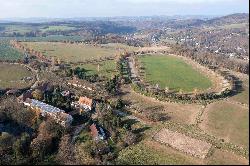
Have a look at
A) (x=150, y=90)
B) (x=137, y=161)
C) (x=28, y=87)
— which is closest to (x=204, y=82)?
(x=150, y=90)

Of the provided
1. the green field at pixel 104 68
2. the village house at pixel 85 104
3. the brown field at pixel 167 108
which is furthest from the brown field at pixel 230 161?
the green field at pixel 104 68

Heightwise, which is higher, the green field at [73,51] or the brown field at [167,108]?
the green field at [73,51]

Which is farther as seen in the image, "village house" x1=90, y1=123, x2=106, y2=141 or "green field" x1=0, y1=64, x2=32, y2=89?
"green field" x1=0, y1=64, x2=32, y2=89

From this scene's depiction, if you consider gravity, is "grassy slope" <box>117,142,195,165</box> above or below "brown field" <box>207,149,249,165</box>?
below

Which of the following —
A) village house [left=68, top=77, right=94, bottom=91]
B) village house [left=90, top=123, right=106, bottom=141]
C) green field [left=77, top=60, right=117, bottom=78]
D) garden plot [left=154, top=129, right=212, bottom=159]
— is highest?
green field [left=77, top=60, right=117, bottom=78]

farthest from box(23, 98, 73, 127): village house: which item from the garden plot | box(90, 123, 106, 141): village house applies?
the garden plot

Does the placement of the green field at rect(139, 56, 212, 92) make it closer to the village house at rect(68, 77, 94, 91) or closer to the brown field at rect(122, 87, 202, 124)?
the brown field at rect(122, 87, 202, 124)

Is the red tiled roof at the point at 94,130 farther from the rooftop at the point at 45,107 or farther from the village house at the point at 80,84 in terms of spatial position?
the village house at the point at 80,84

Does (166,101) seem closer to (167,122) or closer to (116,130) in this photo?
(167,122)
